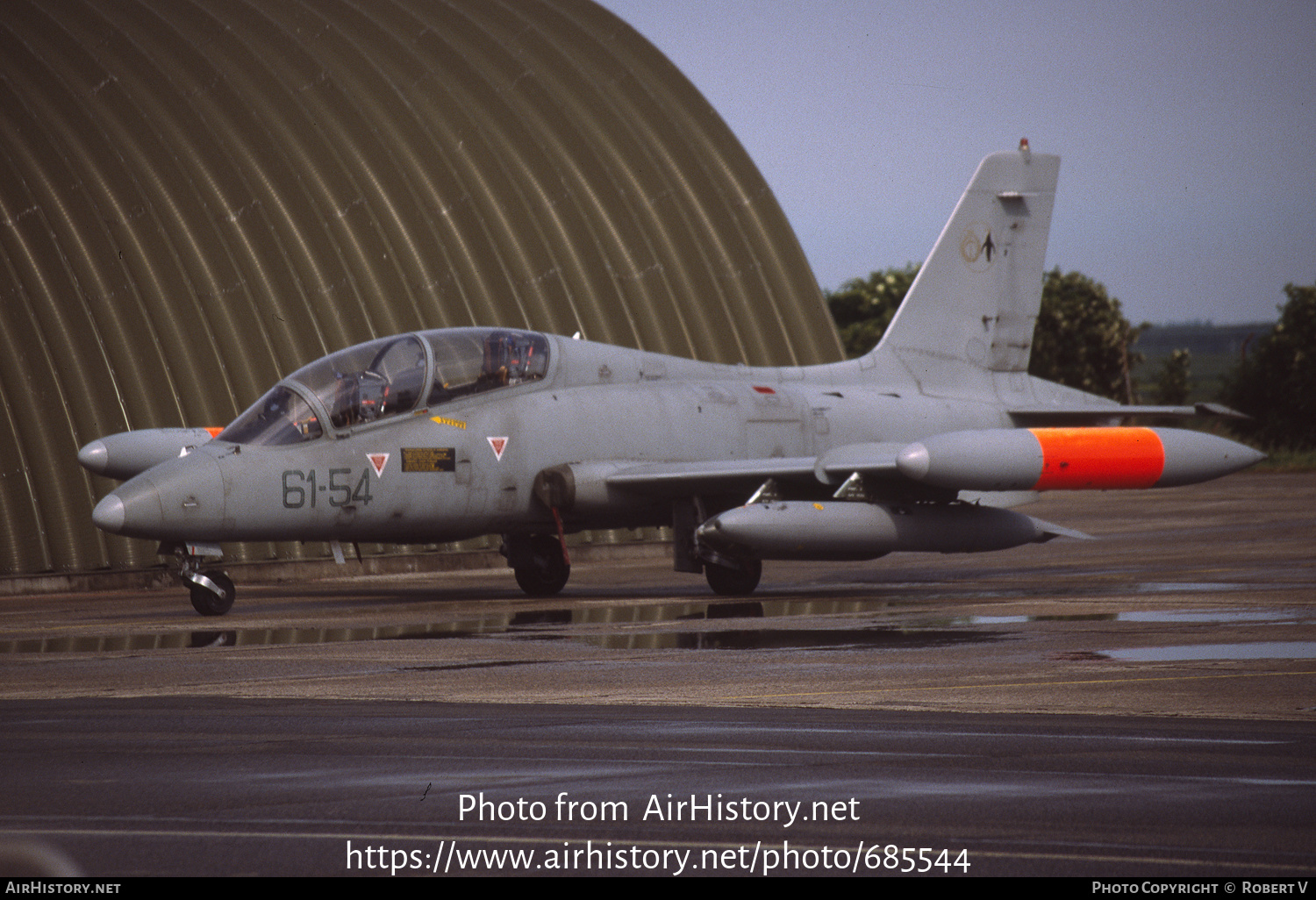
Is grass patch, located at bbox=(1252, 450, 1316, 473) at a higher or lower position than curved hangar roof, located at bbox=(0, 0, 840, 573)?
lower

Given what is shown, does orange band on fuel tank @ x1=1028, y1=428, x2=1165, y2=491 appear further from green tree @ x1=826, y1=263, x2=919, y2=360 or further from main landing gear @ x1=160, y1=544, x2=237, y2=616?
green tree @ x1=826, y1=263, x2=919, y2=360

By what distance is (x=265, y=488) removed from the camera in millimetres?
16344

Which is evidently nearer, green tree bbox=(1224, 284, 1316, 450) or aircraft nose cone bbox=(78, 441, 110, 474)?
aircraft nose cone bbox=(78, 441, 110, 474)

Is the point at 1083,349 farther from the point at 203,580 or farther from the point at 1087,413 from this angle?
the point at 203,580

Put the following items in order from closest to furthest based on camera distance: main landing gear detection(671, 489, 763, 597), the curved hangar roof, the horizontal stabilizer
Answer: main landing gear detection(671, 489, 763, 597)
the horizontal stabilizer
the curved hangar roof

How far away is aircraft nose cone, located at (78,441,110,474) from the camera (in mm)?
19594

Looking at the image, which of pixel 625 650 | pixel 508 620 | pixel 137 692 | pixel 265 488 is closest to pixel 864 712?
pixel 625 650

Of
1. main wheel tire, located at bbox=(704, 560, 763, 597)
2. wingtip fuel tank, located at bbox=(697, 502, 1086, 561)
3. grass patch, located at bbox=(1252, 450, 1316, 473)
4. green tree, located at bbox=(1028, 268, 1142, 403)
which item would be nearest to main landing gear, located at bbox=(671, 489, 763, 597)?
main wheel tire, located at bbox=(704, 560, 763, 597)

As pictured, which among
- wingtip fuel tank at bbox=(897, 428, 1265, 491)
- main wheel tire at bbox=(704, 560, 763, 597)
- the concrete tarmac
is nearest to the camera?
the concrete tarmac

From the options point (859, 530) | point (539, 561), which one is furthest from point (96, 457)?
point (859, 530)

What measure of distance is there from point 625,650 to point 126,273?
15686 mm

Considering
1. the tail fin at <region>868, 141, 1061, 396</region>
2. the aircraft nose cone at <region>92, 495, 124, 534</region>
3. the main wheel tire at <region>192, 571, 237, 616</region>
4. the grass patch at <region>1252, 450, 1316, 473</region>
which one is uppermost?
the tail fin at <region>868, 141, 1061, 396</region>

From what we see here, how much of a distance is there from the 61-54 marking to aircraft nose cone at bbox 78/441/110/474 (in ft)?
14.0

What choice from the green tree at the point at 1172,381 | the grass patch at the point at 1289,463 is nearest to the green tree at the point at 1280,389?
the grass patch at the point at 1289,463
